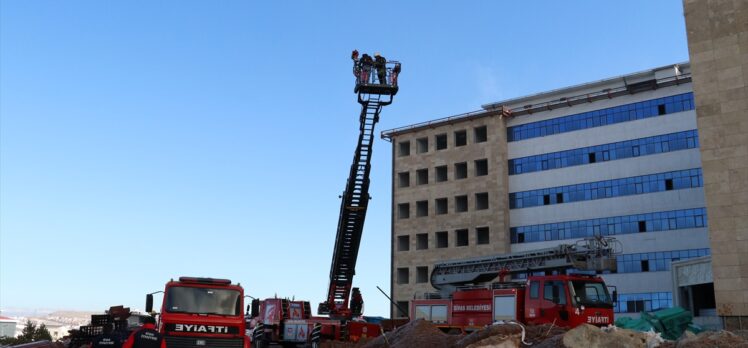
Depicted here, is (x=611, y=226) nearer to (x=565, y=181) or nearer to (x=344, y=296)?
(x=565, y=181)

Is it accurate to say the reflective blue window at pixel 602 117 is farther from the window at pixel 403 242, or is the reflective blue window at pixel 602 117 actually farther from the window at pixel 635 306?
the window at pixel 635 306

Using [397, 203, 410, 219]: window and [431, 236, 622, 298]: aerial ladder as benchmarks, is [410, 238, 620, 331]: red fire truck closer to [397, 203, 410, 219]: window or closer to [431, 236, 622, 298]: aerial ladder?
[431, 236, 622, 298]: aerial ladder

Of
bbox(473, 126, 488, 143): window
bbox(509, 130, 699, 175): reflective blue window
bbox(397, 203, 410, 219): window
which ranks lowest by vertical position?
bbox(397, 203, 410, 219): window

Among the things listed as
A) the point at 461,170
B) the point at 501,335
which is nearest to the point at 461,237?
the point at 461,170

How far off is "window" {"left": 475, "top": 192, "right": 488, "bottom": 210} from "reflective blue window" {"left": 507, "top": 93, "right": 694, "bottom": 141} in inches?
217

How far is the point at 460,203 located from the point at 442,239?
3.76m

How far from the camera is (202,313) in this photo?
15.9m

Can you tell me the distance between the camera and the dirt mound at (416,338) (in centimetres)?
1634

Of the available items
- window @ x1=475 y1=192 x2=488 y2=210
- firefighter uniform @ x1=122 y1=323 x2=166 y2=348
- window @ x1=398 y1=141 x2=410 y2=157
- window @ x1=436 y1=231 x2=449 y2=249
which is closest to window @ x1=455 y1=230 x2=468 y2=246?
window @ x1=436 y1=231 x2=449 y2=249

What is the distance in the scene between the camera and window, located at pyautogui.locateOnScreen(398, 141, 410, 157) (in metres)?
66.7

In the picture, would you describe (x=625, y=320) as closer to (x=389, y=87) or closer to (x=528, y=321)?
(x=528, y=321)

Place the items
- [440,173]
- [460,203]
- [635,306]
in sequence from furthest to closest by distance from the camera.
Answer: [440,173] → [460,203] → [635,306]

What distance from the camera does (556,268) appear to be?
24141 millimetres

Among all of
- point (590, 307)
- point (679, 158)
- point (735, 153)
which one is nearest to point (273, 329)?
point (590, 307)
